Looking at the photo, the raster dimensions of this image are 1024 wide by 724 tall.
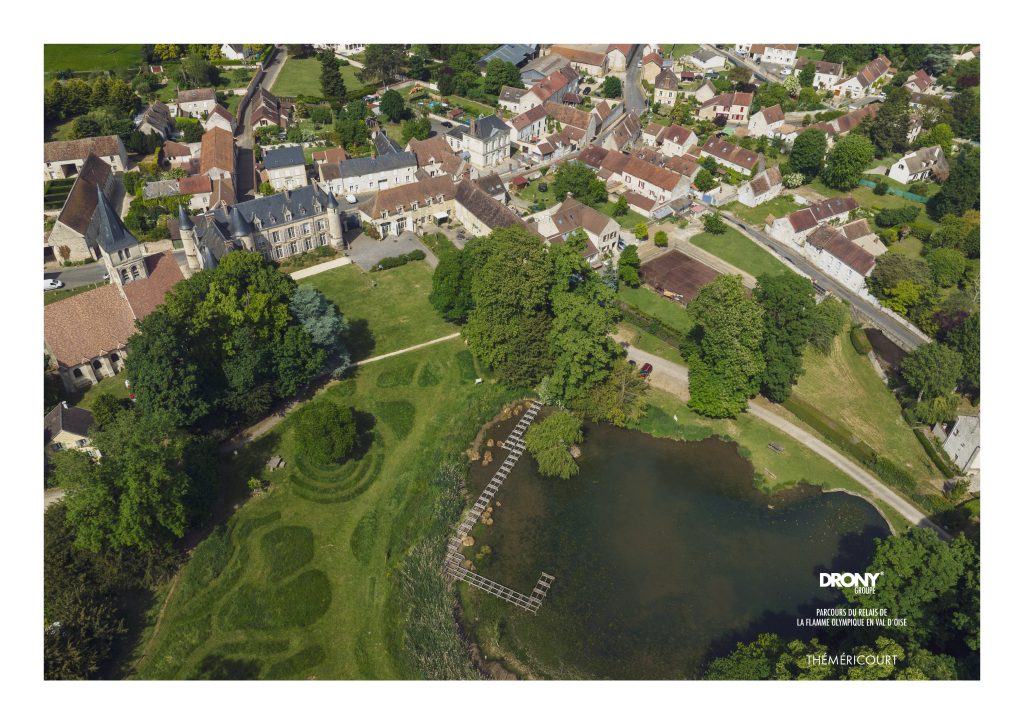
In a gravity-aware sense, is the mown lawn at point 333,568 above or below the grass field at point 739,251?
below

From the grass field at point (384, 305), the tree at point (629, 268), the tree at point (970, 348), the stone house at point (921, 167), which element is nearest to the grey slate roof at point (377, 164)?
the grass field at point (384, 305)

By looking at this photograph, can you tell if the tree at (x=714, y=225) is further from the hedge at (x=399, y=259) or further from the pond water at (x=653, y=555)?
the pond water at (x=653, y=555)

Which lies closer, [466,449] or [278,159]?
[466,449]

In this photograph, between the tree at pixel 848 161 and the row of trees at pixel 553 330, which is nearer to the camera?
the row of trees at pixel 553 330

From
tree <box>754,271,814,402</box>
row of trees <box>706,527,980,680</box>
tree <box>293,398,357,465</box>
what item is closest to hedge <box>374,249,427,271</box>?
tree <box>293,398,357,465</box>

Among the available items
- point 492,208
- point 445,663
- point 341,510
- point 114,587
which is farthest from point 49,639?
point 492,208

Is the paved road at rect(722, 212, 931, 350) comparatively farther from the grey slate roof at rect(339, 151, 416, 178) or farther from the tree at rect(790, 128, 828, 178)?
the grey slate roof at rect(339, 151, 416, 178)

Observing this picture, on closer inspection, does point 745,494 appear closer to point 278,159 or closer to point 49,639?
point 49,639
